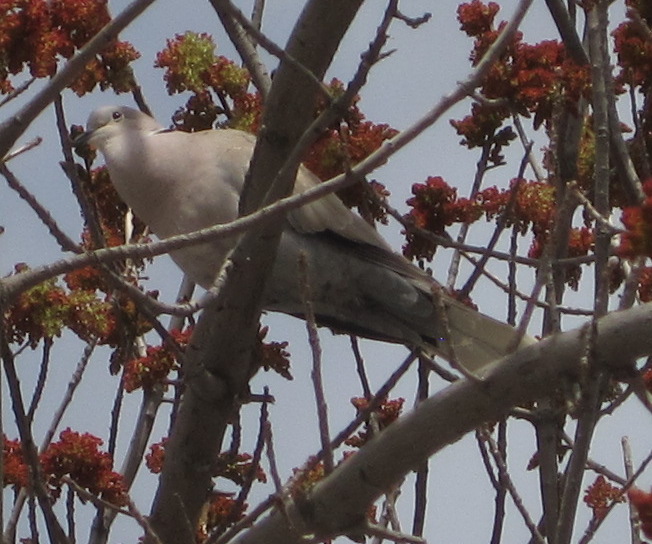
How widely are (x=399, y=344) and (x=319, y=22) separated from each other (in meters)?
1.70

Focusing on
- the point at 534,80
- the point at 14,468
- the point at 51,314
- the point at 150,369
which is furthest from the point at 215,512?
the point at 534,80

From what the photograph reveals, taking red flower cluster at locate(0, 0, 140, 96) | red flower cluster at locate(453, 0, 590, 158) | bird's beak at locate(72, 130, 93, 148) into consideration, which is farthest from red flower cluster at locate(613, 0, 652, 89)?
bird's beak at locate(72, 130, 93, 148)

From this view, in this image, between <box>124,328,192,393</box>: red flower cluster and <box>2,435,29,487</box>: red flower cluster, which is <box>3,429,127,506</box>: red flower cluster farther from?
<box>124,328,192,393</box>: red flower cluster

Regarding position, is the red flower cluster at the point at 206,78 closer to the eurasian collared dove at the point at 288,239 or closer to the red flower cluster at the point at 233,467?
the eurasian collared dove at the point at 288,239

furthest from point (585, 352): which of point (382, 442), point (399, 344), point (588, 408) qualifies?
point (399, 344)

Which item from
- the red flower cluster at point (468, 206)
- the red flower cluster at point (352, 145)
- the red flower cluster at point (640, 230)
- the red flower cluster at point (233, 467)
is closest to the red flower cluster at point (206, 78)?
the red flower cluster at point (352, 145)

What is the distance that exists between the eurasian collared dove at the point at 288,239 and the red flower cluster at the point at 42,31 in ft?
3.51

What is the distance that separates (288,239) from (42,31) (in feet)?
4.77

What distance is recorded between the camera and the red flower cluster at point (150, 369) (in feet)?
11.2

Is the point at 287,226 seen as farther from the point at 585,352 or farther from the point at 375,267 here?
the point at 585,352

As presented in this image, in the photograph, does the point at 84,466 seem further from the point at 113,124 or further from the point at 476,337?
the point at 113,124

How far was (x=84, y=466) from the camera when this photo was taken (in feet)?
10.2

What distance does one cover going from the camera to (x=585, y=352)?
2312mm

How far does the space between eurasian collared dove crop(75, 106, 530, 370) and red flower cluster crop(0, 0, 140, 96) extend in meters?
1.07
